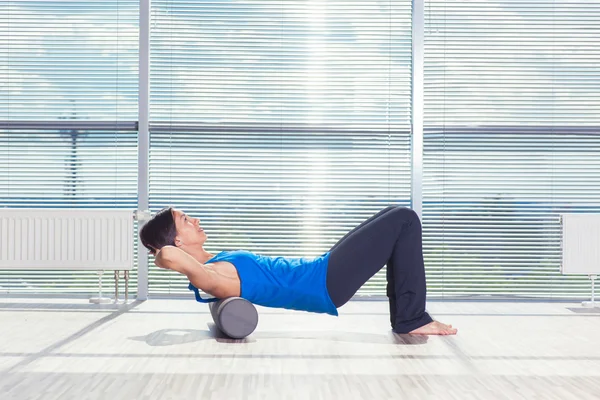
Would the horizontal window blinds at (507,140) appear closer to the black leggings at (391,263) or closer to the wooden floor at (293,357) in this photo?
the wooden floor at (293,357)

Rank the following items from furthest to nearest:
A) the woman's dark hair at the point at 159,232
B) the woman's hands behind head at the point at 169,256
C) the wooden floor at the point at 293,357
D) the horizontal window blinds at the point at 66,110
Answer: the horizontal window blinds at the point at 66,110 → the woman's dark hair at the point at 159,232 → the woman's hands behind head at the point at 169,256 → the wooden floor at the point at 293,357

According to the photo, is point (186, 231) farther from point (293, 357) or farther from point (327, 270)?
point (293, 357)

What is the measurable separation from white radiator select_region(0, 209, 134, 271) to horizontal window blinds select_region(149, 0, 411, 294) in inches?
17.5

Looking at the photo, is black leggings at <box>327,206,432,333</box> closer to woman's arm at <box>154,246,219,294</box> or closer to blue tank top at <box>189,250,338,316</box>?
blue tank top at <box>189,250,338,316</box>

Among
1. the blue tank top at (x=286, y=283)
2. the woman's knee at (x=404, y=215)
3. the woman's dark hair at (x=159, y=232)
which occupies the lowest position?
the blue tank top at (x=286, y=283)

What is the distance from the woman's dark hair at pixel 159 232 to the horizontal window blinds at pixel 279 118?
172 centimetres

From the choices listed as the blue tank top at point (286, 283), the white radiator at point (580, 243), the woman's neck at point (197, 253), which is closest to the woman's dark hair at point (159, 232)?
the woman's neck at point (197, 253)

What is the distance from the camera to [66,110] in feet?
18.3

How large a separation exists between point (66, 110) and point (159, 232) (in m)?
2.19

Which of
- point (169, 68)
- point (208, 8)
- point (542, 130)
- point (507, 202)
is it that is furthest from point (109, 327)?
point (542, 130)

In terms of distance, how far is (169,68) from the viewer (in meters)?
5.61

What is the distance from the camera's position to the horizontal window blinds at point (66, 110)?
219 inches

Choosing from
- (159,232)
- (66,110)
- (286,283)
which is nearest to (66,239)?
(66,110)

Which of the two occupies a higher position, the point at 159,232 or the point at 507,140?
the point at 507,140
